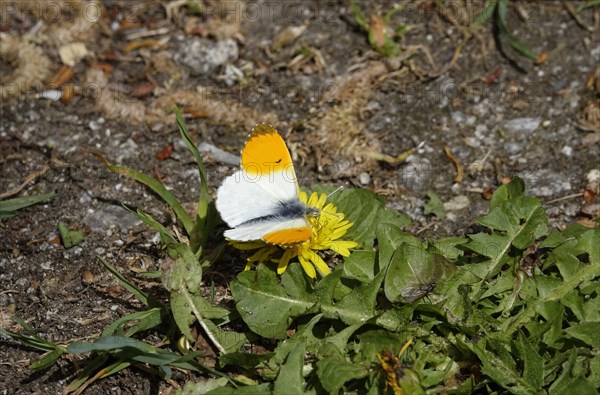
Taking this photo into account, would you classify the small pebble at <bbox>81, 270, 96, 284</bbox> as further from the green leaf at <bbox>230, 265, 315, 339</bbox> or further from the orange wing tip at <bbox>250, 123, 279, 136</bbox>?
the orange wing tip at <bbox>250, 123, 279, 136</bbox>

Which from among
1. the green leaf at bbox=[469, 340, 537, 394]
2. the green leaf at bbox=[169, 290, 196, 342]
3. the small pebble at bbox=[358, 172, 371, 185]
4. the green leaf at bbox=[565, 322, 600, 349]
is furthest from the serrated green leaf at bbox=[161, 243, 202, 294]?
the green leaf at bbox=[565, 322, 600, 349]

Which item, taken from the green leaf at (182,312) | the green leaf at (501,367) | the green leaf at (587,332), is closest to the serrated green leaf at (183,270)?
the green leaf at (182,312)

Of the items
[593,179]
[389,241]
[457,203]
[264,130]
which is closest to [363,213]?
[389,241]

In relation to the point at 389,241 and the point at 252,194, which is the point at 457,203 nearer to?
the point at 389,241

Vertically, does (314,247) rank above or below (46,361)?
above

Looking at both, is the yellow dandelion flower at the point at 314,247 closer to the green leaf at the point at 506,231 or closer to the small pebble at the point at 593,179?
the green leaf at the point at 506,231

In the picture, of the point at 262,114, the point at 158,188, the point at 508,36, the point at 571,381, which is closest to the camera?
the point at 571,381

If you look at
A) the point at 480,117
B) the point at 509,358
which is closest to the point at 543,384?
the point at 509,358
